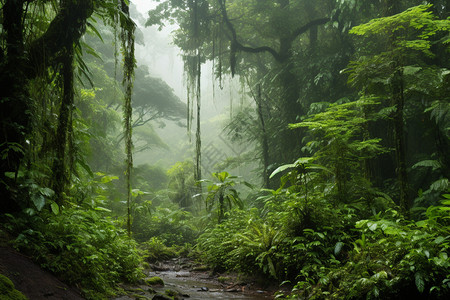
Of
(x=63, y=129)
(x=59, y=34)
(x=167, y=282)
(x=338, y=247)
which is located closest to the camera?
(x=59, y=34)

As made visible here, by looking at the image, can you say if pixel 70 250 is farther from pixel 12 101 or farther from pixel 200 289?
pixel 200 289

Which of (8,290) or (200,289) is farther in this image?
(200,289)

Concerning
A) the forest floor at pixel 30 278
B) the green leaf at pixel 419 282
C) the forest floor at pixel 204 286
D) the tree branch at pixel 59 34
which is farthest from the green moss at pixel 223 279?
the tree branch at pixel 59 34

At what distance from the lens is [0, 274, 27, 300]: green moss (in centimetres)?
219

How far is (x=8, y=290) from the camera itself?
2248 millimetres

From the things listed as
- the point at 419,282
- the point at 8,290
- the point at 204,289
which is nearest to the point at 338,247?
the point at 419,282

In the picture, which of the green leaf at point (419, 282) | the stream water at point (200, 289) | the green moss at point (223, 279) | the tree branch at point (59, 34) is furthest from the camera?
the green moss at point (223, 279)

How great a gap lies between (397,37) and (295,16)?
815 centimetres

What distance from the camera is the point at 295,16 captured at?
1198 centimetres

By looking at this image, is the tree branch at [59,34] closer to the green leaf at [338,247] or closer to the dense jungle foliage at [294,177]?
the dense jungle foliage at [294,177]

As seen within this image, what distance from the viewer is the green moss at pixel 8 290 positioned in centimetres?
219

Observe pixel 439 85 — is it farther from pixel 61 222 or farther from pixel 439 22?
pixel 61 222

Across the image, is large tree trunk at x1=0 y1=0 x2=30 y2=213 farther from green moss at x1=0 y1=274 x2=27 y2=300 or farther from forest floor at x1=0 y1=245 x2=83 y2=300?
green moss at x1=0 y1=274 x2=27 y2=300

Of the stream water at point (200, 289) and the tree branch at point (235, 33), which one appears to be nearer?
the stream water at point (200, 289)
